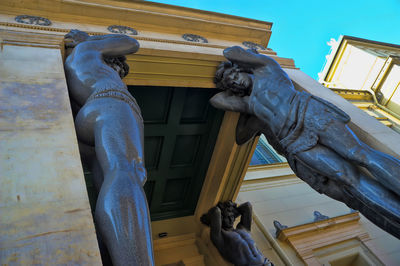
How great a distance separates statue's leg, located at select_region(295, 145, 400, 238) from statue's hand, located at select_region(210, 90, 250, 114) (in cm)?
131

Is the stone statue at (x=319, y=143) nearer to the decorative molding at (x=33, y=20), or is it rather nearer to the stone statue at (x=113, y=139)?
the stone statue at (x=113, y=139)

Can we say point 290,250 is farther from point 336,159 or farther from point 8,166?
point 8,166

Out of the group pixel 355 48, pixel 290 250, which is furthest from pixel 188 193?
pixel 355 48

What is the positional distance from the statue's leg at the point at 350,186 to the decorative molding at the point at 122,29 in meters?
3.96

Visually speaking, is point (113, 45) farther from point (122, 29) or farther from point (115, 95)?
point (122, 29)

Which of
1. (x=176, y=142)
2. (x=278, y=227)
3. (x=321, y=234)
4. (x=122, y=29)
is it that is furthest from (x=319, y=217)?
(x=122, y=29)

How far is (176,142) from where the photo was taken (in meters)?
5.88

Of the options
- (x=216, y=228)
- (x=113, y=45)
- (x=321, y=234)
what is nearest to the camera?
(x=113, y=45)

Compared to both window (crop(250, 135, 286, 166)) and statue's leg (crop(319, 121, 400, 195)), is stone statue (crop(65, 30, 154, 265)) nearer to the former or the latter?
statue's leg (crop(319, 121, 400, 195))

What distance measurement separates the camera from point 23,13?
17.9ft

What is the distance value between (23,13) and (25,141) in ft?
14.2

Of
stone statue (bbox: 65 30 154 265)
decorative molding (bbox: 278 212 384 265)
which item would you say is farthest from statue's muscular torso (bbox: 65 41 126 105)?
decorative molding (bbox: 278 212 384 265)

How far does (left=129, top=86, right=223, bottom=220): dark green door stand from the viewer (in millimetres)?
5431

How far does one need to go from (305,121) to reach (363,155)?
0.76m
